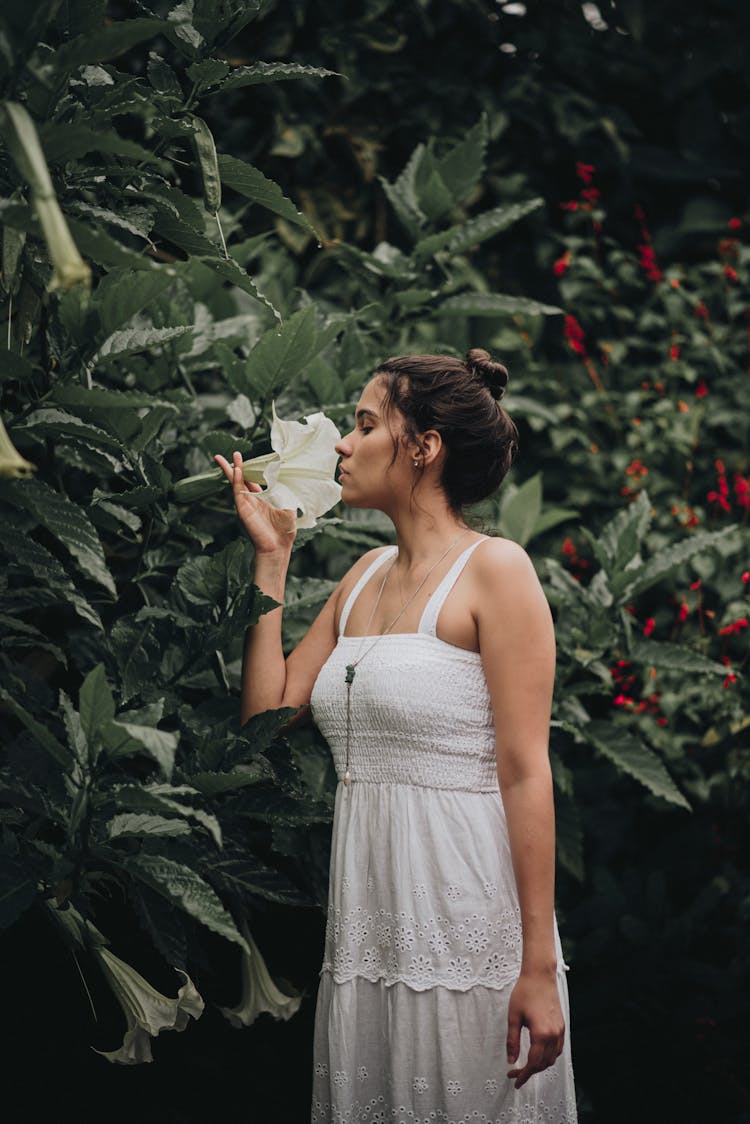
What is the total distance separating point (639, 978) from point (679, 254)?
2196mm

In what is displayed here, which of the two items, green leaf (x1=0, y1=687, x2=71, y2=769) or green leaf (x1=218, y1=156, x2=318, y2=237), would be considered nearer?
green leaf (x1=0, y1=687, x2=71, y2=769)

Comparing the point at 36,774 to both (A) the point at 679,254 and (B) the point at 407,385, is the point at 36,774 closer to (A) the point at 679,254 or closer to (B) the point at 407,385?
(B) the point at 407,385

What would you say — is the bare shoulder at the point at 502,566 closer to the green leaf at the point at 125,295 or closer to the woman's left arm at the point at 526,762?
the woman's left arm at the point at 526,762

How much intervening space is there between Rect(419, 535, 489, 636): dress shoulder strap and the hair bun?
29 cm

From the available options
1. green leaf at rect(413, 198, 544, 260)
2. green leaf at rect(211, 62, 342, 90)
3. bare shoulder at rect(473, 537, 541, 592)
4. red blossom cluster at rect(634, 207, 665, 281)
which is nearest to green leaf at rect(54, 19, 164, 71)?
green leaf at rect(211, 62, 342, 90)

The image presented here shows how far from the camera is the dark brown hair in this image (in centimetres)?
181

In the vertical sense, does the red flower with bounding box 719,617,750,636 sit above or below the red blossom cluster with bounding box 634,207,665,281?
below

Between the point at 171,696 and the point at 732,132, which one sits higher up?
the point at 732,132

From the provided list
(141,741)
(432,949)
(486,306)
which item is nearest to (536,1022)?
(432,949)

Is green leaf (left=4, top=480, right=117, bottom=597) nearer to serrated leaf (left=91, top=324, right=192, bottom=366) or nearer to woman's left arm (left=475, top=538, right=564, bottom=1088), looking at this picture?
serrated leaf (left=91, top=324, right=192, bottom=366)

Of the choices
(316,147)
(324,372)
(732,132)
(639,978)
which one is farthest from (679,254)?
(639,978)

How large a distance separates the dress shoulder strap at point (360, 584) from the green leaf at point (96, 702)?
2.03ft

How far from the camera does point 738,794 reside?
2885mm

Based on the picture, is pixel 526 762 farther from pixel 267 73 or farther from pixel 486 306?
pixel 486 306
